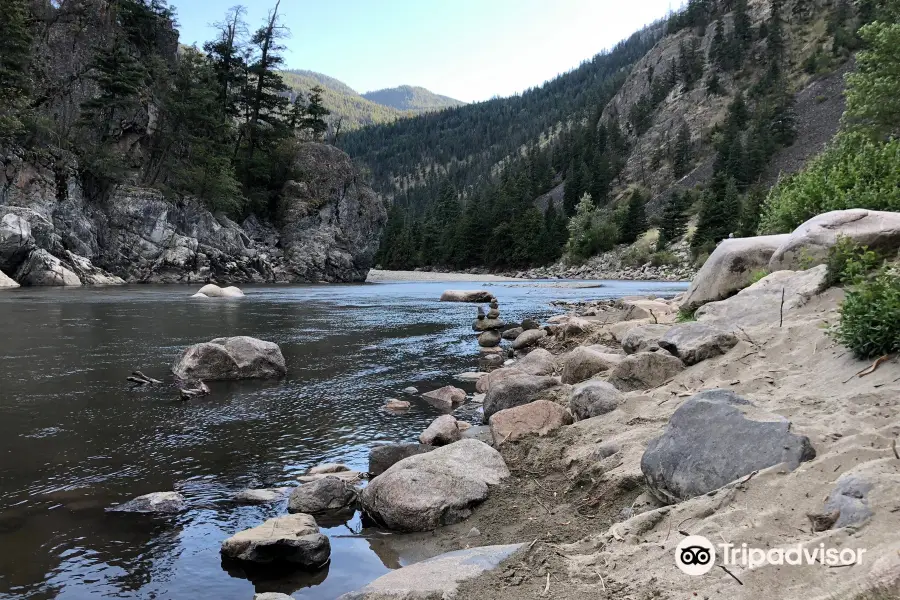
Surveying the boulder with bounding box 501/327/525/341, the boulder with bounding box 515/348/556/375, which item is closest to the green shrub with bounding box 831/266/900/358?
the boulder with bounding box 515/348/556/375

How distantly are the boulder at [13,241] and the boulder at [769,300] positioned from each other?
140ft

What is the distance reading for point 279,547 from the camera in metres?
5.05

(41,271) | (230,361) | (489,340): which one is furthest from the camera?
(41,271)

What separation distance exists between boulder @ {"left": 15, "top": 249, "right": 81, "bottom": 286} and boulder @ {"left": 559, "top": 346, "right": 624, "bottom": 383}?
40.9 metres

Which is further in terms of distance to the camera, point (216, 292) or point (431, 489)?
point (216, 292)

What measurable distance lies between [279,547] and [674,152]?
131 m

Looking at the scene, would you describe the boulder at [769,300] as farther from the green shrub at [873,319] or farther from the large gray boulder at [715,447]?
the large gray boulder at [715,447]

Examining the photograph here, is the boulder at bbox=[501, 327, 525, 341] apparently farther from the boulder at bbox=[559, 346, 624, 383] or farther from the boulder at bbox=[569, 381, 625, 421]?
the boulder at bbox=[569, 381, 625, 421]

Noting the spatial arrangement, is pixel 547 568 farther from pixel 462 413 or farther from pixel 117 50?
pixel 117 50

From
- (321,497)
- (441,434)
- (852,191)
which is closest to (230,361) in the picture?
(441,434)

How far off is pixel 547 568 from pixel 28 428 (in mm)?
8731

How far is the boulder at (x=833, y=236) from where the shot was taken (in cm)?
862

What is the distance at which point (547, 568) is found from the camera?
12.7 ft

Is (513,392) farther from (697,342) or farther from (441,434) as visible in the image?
(697,342)
